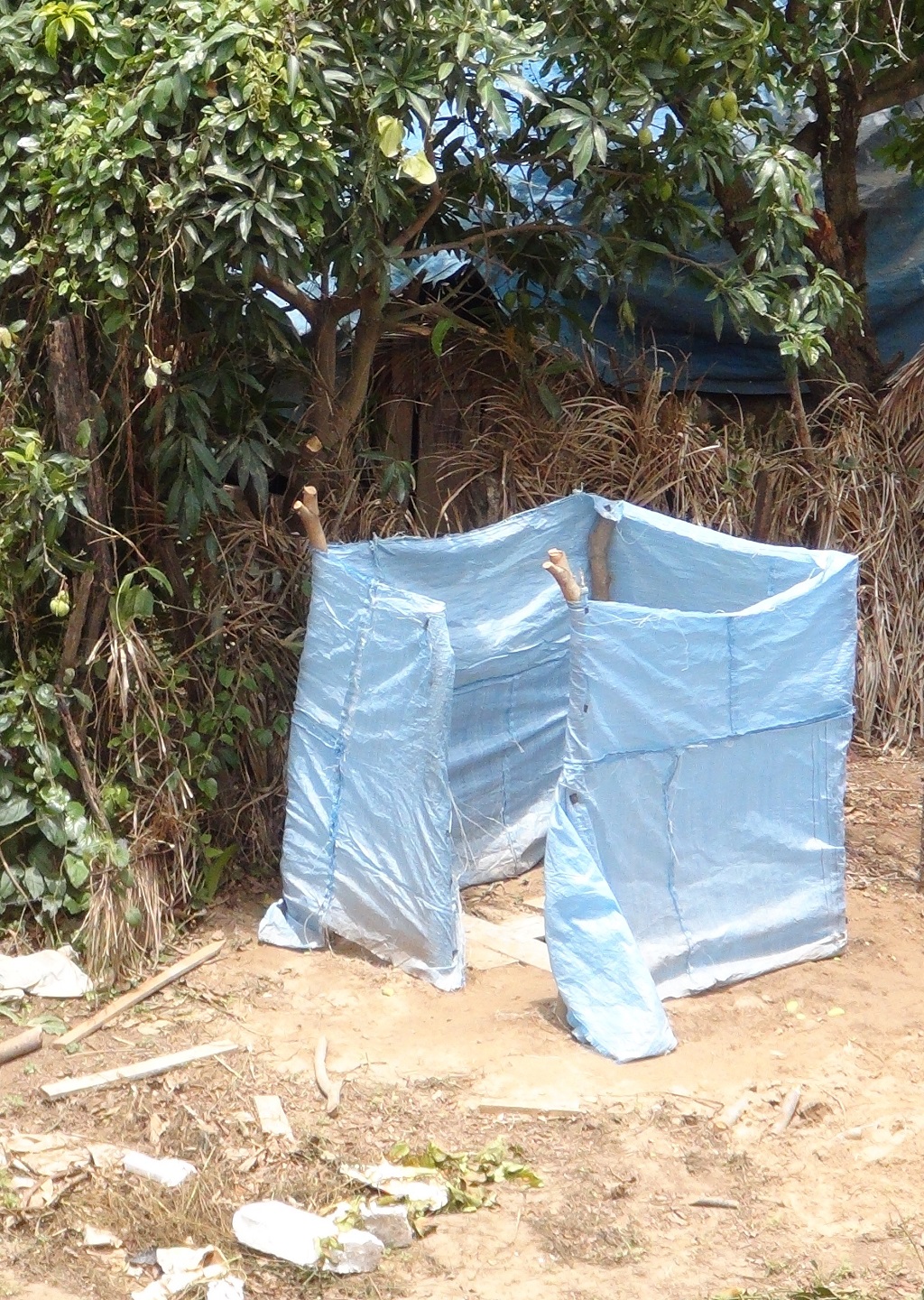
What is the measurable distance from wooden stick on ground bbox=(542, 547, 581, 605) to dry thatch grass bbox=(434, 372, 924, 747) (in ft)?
6.69

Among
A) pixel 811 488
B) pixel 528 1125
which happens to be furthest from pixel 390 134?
pixel 811 488

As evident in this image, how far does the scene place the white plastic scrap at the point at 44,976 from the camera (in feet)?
14.1

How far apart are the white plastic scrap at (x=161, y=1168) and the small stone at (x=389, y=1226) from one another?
44 cm

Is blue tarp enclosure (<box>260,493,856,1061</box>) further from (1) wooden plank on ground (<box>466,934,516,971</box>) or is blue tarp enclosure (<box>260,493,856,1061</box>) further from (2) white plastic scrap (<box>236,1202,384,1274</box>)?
(2) white plastic scrap (<box>236,1202,384,1274</box>)

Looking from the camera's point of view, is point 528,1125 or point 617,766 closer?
point 528,1125

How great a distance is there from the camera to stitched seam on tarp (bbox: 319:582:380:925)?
4.41 m

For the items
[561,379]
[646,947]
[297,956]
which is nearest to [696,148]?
[561,379]

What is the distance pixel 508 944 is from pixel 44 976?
1.48 m

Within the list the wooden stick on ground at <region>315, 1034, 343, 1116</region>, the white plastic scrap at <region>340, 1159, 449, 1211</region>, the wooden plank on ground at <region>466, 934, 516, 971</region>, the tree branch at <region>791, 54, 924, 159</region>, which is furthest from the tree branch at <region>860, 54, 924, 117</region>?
the white plastic scrap at <region>340, 1159, 449, 1211</region>

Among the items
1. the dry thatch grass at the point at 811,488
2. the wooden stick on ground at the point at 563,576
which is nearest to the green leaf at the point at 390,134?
the wooden stick on ground at the point at 563,576

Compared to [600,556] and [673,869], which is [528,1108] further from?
[600,556]

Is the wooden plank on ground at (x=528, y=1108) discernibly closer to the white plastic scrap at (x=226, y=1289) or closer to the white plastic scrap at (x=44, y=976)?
the white plastic scrap at (x=226, y=1289)

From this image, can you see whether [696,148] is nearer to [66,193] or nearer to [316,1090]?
[66,193]

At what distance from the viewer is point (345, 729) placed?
449 centimetres
